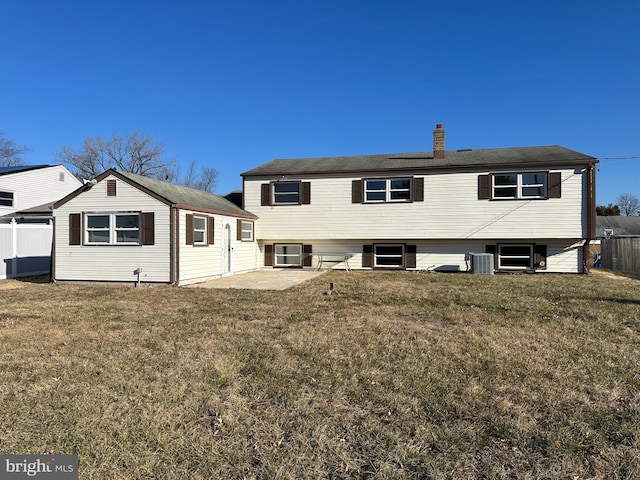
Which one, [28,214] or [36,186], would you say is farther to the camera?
[36,186]

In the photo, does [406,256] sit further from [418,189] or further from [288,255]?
[288,255]

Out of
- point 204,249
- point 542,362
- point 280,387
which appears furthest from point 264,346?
point 204,249

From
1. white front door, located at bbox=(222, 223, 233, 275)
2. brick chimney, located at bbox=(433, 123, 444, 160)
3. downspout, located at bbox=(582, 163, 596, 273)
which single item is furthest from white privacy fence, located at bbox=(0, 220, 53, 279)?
downspout, located at bbox=(582, 163, 596, 273)

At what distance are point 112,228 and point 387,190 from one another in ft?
33.6

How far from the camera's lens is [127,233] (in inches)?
475

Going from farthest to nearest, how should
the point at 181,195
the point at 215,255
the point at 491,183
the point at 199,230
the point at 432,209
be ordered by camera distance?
the point at 432,209 → the point at 491,183 → the point at 215,255 → the point at 181,195 → the point at 199,230

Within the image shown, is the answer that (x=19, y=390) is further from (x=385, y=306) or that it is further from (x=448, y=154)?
(x=448, y=154)

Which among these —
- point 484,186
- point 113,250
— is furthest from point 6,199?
point 484,186

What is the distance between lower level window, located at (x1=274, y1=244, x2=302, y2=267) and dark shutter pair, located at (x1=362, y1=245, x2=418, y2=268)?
295 cm

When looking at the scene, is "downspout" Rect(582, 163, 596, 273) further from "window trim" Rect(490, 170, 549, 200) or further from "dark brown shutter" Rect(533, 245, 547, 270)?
"dark brown shutter" Rect(533, 245, 547, 270)

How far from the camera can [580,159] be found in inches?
562

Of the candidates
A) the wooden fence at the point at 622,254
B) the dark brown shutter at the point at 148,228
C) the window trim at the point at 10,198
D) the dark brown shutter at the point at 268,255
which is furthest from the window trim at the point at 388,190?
the window trim at the point at 10,198

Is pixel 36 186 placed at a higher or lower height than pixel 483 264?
higher

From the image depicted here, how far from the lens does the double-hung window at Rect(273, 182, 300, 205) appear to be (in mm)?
17047
